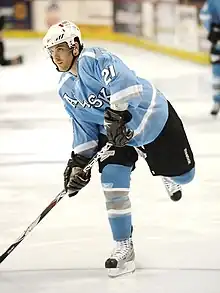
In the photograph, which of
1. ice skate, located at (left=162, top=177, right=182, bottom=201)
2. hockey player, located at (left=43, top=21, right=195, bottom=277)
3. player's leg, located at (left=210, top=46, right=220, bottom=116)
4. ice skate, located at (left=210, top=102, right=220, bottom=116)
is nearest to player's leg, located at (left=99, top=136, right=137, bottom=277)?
hockey player, located at (left=43, top=21, right=195, bottom=277)

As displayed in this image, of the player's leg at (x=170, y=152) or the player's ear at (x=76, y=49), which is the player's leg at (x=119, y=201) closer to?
the player's leg at (x=170, y=152)

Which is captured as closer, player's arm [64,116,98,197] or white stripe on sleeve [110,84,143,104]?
white stripe on sleeve [110,84,143,104]

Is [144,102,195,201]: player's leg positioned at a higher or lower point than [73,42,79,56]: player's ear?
lower

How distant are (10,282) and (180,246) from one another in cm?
67

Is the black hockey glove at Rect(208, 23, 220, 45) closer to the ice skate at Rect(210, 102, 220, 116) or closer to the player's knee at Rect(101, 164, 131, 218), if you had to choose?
the ice skate at Rect(210, 102, 220, 116)

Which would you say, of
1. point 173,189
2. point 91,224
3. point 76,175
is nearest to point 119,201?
point 76,175

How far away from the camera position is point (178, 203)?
3.66 meters

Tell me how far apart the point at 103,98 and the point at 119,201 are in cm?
33

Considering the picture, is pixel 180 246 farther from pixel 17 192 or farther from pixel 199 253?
pixel 17 192

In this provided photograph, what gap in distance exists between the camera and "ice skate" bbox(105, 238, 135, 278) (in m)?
2.68

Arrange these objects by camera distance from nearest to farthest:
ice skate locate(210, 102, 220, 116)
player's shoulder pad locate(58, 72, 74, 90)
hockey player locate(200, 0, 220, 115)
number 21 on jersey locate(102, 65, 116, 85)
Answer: number 21 on jersey locate(102, 65, 116, 85) → player's shoulder pad locate(58, 72, 74, 90) → hockey player locate(200, 0, 220, 115) → ice skate locate(210, 102, 220, 116)

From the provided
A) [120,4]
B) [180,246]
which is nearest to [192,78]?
[120,4]

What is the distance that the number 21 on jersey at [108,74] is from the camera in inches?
97.4

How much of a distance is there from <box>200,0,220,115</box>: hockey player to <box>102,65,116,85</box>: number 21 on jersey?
3.50 meters
